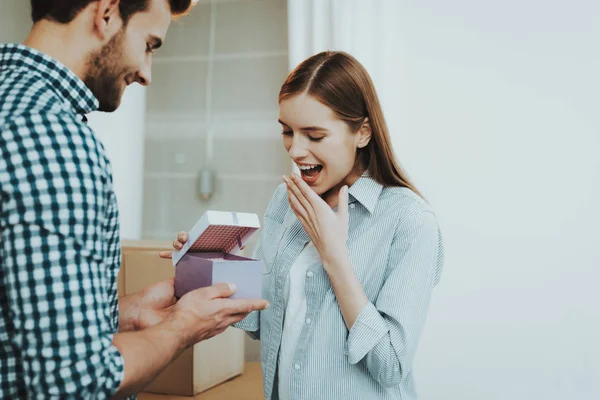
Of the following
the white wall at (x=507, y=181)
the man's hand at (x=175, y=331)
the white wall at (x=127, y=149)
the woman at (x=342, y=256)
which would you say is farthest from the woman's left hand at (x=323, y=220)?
the white wall at (x=127, y=149)

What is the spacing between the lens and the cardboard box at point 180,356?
7.17ft

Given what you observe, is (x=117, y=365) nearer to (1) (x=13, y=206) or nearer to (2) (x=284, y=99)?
(1) (x=13, y=206)

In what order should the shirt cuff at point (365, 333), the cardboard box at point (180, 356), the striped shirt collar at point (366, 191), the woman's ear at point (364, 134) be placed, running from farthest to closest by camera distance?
the cardboard box at point (180, 356) < the woman's ear at point (364, 134) < the striped shirt collar at point (366, 191) < the shirt cuff at point (365, 333)

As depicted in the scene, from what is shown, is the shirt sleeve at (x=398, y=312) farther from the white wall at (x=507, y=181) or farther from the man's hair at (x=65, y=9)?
the white wall at (x=507, y=181)

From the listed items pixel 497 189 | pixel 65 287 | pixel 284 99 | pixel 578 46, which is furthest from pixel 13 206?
pixel 578 46

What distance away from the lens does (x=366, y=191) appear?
1313 mm

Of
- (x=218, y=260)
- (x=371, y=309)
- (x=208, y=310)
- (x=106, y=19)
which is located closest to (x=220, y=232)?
(x=218, y=260)

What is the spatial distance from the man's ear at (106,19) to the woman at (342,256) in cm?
49

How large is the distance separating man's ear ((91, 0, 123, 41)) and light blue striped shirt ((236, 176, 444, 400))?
62 cm

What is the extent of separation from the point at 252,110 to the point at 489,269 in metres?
1.41

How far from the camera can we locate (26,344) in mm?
691

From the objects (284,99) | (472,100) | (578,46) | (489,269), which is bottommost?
(489,269)

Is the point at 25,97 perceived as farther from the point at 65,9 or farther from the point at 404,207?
the point at 404,207

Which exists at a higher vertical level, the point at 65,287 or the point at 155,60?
the point at 155,60
